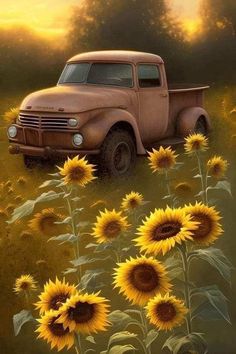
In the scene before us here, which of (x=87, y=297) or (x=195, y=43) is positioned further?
(x=195, y=43)

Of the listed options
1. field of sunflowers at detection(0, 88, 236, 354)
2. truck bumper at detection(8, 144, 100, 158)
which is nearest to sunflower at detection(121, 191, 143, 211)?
field of sunflowers at detection(0, 88, 236, 354)

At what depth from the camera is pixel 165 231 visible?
2.15 m

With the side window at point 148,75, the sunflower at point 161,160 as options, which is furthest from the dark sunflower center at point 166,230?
the side window at point 148,75

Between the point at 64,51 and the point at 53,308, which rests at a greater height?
the point at 64,51

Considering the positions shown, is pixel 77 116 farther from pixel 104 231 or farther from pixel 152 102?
pixel 104 231

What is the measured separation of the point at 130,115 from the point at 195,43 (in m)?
0.58

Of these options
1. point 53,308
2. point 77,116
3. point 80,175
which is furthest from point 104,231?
point 77,116

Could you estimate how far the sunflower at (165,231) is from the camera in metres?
2.06

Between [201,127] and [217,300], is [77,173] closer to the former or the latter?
[217,300]

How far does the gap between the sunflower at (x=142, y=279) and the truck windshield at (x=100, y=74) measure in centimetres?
214

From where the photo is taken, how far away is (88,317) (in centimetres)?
207

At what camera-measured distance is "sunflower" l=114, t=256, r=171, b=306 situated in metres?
2.15

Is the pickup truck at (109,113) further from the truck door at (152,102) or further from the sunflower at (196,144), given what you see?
the sunflower at (196,144)

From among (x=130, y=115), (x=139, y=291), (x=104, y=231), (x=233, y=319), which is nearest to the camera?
(x=139, y=291)
